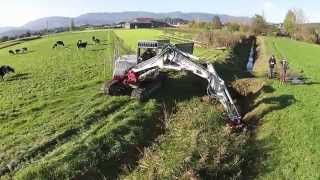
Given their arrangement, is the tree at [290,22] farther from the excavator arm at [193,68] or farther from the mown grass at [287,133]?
the excavator arm at [193,68]

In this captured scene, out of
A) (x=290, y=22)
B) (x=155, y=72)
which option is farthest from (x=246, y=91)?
(x=290, y=22)

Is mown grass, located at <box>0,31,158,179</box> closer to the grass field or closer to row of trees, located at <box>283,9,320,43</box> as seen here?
the grass field

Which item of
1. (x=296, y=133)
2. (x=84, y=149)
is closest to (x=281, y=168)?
(x=296, y=133)

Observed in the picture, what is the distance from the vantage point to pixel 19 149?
25.7 m

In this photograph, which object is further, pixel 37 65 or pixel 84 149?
pixel 37 65

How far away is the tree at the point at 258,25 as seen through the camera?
152 metres

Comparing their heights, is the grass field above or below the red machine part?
below

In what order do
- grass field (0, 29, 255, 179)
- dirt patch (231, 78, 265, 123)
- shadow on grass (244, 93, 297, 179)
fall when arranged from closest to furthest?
Result: 1. grass field (0, 29, 255, 179)
2. shadow on grass (244, 93, 297, 179)
3. dirt patch (231, 78, 265, 123)

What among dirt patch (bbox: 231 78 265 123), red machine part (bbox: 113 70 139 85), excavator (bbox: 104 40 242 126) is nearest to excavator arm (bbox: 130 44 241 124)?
excavator (bbox: 104 40 242 126)

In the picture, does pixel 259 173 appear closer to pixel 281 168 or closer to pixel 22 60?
A: pixel 281 168

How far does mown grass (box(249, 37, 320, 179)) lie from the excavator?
2.50 m

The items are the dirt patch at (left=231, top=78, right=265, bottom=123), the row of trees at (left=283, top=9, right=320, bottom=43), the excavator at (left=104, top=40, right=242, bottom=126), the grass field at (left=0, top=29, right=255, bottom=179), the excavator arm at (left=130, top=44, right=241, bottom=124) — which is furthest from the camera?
the row of trees at (left=283, top=9, right=320, bottom=43)

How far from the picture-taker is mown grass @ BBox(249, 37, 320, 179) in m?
23.6

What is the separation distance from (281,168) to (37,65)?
131 feet
